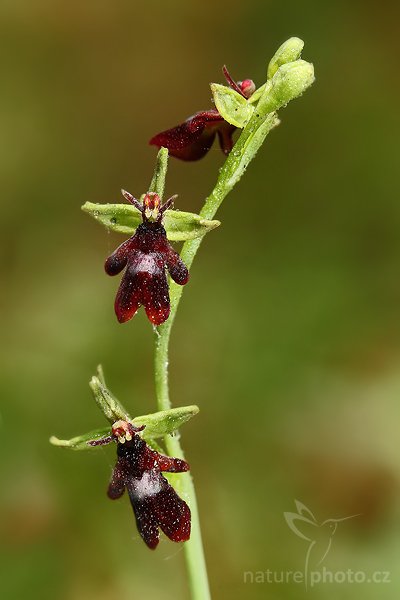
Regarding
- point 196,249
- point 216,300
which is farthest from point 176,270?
point 216,300

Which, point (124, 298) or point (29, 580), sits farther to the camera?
point (29, 580)

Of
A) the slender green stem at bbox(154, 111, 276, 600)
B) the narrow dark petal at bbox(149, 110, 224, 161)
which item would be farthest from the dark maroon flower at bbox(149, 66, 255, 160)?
the slender green stem at bbox(154, 111, 276, 600)

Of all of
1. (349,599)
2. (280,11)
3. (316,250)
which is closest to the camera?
(349,599)

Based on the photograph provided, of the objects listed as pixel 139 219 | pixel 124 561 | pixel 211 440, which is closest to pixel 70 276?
pixel 211 440

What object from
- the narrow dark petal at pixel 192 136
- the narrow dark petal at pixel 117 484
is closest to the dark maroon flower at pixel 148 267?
the narrow dark petal at pixel 192 136

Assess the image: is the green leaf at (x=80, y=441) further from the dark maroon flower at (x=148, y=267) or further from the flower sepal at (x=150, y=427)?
the dark maroon flower at (x=148, y=267)

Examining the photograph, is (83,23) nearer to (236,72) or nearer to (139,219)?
(236,72)
